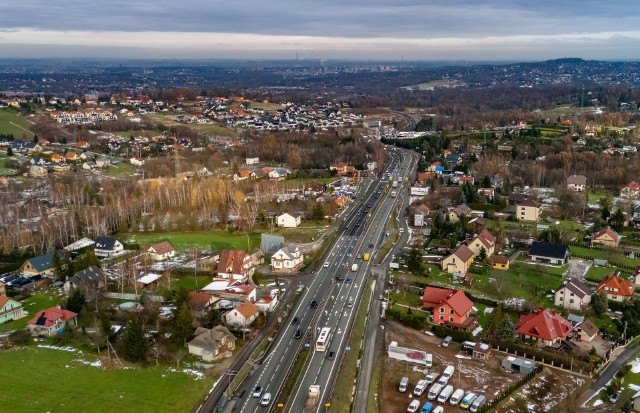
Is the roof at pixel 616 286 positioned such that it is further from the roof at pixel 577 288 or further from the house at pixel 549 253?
the house at pixel 549 253

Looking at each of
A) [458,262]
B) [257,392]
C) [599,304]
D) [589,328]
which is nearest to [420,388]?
[257,392]

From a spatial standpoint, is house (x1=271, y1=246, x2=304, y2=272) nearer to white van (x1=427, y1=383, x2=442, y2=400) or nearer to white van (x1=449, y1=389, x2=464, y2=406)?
white van (x1=427, y1=383, x2=442, y2=400)

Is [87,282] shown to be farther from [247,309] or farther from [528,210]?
[528,210]

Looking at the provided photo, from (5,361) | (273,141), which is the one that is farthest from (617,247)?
(273,141)

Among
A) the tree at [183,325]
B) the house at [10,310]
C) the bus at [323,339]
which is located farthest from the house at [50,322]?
the bus at [323,339]

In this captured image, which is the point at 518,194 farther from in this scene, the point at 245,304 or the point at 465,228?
the point at 245,304

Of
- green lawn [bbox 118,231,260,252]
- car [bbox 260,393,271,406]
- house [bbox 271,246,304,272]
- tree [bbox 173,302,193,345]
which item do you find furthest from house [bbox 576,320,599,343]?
green lawn [bbox 118,231,260,252]
